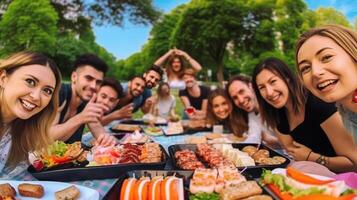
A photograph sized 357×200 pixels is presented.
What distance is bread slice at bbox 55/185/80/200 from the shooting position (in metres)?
1.74

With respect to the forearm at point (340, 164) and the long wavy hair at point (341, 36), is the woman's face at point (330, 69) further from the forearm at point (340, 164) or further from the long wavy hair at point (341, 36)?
the forearm at point (340, 164)

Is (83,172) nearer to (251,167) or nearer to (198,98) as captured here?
(251,167)

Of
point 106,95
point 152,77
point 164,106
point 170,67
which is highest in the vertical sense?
point 170,67

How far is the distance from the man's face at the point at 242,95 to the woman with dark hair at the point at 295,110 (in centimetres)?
86

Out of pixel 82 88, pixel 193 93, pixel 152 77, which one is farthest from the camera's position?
pixel 193 93

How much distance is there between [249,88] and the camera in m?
4.07

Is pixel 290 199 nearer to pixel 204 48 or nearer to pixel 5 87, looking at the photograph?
pixel 5 87

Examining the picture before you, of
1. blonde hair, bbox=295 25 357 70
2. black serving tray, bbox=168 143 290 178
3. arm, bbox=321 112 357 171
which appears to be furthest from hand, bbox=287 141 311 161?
blonde hair, bbox=295 25 357 70

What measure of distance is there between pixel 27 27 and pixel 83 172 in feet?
73.0

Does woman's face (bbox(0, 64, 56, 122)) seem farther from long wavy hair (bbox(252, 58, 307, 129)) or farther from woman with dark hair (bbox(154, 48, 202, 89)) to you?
woman with dark hair (bbox(154, 48, 202, 89))

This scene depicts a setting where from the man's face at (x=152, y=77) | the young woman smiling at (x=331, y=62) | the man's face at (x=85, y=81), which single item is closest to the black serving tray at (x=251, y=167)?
the young woman smiling at (x=331, y=62)

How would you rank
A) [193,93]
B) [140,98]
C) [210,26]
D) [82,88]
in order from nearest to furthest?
[82,88] < [140,98] < [193,93] < [210,26]

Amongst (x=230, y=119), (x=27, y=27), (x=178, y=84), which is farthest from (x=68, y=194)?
(x=27, y=27)

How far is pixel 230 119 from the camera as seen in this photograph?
14.2 ft
